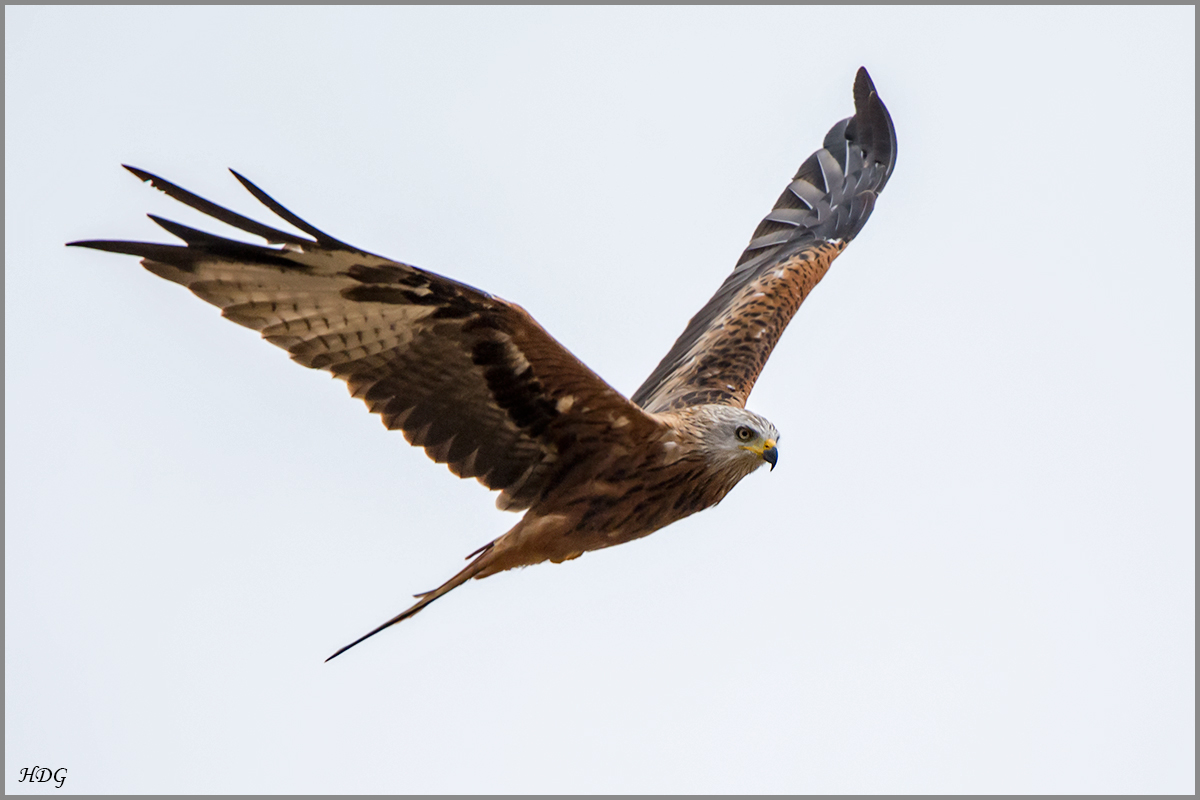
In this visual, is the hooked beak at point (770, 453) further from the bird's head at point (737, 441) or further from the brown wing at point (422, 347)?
the brown wing at point (422, 347)

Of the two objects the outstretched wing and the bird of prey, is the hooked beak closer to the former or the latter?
the bird of prey

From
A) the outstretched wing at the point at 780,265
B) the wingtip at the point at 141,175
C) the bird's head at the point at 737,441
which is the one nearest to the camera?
the wingtip at the point at 141,175

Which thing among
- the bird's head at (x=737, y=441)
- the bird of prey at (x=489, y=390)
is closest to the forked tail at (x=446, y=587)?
the bird of prey at (x=489, y=390)

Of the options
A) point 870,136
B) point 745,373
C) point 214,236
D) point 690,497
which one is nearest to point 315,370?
point 214,236

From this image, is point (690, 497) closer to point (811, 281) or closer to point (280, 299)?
point (280, 299)

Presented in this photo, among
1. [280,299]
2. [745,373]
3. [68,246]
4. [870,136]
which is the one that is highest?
[870,136]

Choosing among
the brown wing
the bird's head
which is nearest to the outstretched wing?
the bird's head

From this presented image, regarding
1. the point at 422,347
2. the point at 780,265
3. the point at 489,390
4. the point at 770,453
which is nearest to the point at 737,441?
the point at 770,453
